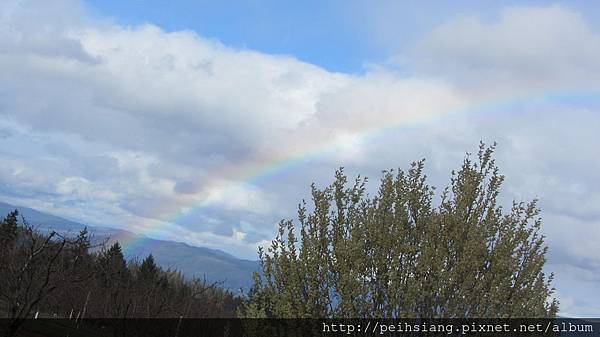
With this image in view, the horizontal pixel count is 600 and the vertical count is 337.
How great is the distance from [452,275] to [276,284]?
3798 millimetres

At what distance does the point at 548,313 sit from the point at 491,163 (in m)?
3.35

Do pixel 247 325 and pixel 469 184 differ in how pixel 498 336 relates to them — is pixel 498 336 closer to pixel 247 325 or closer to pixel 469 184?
pixel 469 184

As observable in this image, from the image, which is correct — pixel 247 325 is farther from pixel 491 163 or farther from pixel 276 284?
pixel 491 163

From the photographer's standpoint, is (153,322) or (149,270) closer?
(153,322)

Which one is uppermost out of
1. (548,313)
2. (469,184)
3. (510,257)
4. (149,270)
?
(149,270)

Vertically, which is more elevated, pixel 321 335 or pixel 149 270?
pixel 149 270

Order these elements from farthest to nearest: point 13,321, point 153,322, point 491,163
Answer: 1. point 153,322
2. point 13,321
3. point 491,163

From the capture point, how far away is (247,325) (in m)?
12.1

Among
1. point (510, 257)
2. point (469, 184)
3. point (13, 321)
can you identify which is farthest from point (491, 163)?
point (13, 321)

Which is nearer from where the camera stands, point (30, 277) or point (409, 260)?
point (409, 260)

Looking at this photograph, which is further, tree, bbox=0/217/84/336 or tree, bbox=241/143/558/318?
tree, bbox=0/217/84/336

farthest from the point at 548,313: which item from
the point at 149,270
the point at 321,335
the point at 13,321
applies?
the point at 149,270

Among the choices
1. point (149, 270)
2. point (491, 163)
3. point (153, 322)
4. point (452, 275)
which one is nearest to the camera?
point (452, 275)

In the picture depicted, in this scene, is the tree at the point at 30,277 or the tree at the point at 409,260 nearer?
the tree at the point at 409,260
